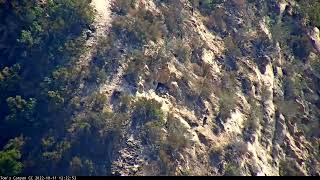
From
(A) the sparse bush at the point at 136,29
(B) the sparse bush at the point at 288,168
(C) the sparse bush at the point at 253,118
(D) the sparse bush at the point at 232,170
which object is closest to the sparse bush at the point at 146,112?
(A) the sparse bush at the point at 136,29

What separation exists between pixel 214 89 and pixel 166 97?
3.45 m

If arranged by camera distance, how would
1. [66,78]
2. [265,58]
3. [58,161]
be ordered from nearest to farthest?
[58,161] < [66,78] < [265,58]

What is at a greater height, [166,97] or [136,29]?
[136,29]

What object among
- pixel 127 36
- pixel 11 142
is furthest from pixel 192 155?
pixel 11 142

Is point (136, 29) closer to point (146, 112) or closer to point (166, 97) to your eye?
point (166, 97)

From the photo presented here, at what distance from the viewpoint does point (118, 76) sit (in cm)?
2627

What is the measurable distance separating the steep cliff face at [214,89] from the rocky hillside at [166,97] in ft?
0.25

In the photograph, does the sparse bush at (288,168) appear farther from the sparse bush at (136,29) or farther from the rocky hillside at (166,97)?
the sparse bush at (136,29)

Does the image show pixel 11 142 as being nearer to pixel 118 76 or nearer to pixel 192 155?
pixel 118 76

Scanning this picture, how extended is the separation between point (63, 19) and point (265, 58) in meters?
14.8

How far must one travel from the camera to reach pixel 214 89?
27.3 metres

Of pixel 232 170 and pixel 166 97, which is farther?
pixel 166 97

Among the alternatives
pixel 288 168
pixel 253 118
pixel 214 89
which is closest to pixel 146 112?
pixel 214 89

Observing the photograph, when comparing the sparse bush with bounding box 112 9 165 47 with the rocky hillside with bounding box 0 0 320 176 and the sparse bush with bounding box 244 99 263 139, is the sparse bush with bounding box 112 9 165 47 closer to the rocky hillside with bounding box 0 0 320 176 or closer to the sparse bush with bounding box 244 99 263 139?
the rocky hillside with bounding box 0 0 320 176
